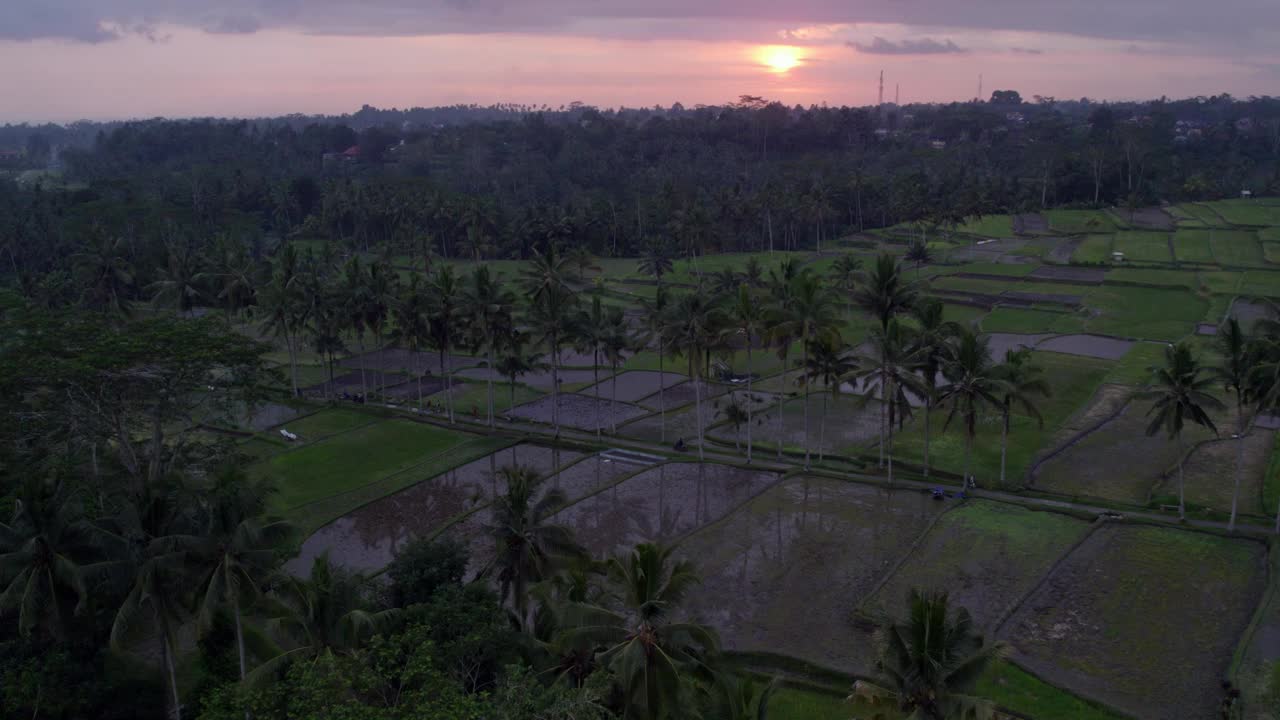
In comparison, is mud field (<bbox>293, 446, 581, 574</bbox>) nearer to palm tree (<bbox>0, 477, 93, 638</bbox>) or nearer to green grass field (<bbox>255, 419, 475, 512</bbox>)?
green grass field (<bbox>255, 419, 475, 512</bbox>)

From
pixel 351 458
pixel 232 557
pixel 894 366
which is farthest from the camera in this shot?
pixel 351 458

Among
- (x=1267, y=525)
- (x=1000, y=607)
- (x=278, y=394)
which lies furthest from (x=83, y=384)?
(x=1267, y=525)

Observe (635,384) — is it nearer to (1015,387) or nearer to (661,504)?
(661,504)

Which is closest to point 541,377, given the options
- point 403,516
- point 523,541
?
point 403,516

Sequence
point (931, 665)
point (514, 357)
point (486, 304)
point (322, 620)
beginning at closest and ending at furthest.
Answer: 1. point (931, 665)
2. point (322, 620)
3. point (486, 304)
4. point (514, 357)

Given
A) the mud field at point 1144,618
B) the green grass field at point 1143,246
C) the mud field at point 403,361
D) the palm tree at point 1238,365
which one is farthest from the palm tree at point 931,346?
the green grass field at point 1143,246
